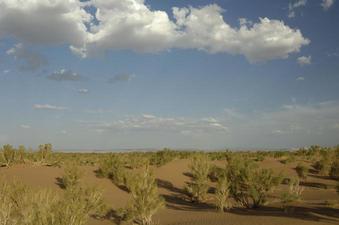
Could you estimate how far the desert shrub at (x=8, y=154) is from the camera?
28830 millimetres

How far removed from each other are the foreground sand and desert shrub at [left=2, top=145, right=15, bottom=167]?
3.71 ft

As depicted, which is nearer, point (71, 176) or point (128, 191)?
point (71, 176)

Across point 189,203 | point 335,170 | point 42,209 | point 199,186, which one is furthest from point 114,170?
point 42,209

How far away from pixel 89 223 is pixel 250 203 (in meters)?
8.36

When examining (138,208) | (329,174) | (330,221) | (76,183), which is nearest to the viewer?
(330,221)

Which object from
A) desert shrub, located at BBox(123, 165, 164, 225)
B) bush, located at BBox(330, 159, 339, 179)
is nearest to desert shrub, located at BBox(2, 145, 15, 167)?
desert shrub, located at BBox(123, 165, 164, 225)

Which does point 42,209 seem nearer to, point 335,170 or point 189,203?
point 189,203

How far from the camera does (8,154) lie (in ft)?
96.6

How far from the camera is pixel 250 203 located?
21172 mm

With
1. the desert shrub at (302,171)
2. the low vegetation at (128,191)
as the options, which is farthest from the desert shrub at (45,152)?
the desert shrub at (302,171)

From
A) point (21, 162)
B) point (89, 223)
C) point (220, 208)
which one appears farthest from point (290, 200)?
point (21, 162)

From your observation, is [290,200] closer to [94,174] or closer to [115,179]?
[115,179]

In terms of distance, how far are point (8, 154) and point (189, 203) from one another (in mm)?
13802

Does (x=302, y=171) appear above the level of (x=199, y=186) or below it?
above
